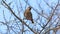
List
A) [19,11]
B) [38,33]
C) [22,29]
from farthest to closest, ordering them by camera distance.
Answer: [19,11] < [22,29] < [38,33]

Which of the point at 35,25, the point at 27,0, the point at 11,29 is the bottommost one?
the point at 11,29

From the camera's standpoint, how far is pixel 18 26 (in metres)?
7.36

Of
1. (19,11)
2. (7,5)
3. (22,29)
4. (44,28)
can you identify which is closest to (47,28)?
(44,28)

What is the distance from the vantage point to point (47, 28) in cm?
517

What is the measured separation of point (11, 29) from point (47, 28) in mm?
2667

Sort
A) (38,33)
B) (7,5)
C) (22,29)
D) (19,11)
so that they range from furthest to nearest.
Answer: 1. (19,11)
2. (22,29)
3. (38,33)
4. (7,5)

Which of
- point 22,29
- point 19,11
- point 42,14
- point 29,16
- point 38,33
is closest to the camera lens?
point 38,33

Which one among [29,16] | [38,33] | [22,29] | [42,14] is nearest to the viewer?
Result: [38,33]

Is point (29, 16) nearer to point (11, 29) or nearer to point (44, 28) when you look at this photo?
point (44, 28)

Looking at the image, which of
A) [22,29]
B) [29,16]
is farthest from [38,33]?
[22,29]

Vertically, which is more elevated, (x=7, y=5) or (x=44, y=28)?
(x=7, y=5)

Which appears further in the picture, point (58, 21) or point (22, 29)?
point (22, 29)

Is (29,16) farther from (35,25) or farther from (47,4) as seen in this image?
(47,4)

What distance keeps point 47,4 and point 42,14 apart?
836mm
